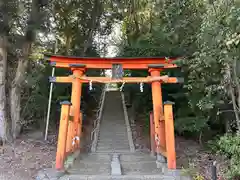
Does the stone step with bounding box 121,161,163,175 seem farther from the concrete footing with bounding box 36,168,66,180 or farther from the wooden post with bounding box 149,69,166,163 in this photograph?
the concrete footing with bounding box 36,168,66,180

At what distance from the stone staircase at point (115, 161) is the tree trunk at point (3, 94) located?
2317 millimetres

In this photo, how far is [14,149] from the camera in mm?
7203

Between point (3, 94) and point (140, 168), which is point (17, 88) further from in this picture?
point (140, 168)

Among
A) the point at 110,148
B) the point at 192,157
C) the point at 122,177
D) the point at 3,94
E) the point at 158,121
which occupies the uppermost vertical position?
the point at 3,94

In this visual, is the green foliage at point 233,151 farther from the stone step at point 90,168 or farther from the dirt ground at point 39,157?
the stone step at point 90,168

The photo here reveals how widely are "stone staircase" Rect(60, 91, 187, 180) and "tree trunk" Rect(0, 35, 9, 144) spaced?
7.60ft

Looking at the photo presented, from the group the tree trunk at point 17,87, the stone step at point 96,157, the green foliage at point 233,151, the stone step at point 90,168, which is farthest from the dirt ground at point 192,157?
the tree trunk at point 17,87

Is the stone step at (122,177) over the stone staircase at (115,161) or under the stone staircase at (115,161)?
under

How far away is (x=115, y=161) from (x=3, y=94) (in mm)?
3798

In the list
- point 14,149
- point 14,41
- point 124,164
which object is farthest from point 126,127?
point 14,41

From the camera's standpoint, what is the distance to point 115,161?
269 inches

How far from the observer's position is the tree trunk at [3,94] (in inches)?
301

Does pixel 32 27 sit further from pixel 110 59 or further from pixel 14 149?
pixel 14 149

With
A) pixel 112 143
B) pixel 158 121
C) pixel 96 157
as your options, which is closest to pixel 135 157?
pixel 96 157
